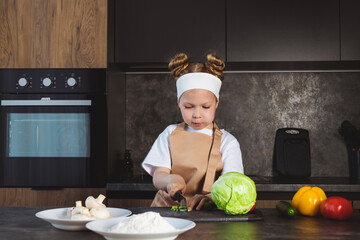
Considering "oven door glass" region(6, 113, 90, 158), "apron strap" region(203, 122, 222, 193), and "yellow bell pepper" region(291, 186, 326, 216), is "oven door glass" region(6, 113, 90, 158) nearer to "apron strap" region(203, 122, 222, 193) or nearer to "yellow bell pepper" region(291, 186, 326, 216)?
"apron strap" region(203, 122, 222, 193)

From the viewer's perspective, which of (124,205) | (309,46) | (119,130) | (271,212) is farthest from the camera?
(119,130)

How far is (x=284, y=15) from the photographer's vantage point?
2.82m

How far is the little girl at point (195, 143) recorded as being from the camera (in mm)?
1788

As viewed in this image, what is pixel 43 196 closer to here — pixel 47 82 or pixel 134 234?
pixel 47 82

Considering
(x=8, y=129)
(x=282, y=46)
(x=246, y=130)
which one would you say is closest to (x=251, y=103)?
(x=246, y=130)

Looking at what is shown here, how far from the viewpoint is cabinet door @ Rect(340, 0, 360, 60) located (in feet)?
9.14

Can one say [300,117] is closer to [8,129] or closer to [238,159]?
[238,159]

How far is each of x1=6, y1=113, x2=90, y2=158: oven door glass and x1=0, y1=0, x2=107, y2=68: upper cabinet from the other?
1.06 ft

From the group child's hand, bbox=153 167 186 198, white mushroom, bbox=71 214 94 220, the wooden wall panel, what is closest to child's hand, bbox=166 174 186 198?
child's hand, bbox=153 167 186 198

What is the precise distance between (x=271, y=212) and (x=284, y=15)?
172 centimetres

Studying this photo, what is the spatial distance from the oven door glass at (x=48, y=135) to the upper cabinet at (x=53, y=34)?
12.7 inches

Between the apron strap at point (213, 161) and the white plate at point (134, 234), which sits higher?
the apron strap at point (213, 161)

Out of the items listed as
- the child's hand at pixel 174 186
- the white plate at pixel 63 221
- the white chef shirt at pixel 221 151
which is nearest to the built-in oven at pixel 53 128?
the white chef shirt at pixel 221 151

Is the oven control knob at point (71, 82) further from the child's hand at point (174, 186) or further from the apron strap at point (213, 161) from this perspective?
the child's hand at point (174, 186)
